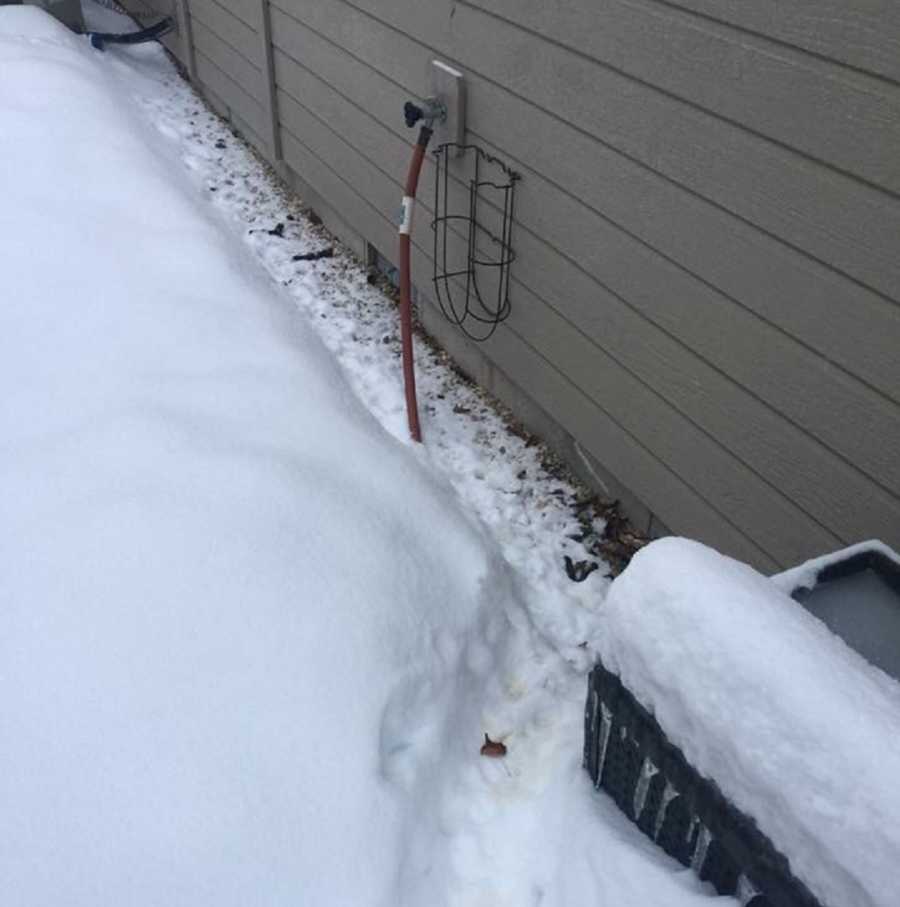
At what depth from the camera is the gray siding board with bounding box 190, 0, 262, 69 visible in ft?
17.0

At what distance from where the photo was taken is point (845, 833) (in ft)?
3.71

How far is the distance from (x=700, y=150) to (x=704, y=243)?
0.22 metres

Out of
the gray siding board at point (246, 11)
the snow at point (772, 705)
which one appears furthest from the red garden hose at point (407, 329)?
the gray siding board at point (246, 11)

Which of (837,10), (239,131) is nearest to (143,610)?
(837,10)

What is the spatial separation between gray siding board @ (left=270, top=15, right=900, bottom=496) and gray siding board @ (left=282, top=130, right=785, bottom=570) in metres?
0.26

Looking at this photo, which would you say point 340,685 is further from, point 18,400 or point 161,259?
point 161,259

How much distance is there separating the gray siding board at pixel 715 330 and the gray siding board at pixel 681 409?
0.05 feet

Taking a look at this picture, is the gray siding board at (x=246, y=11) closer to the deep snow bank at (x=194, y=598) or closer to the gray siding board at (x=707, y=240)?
the gray siding board at (x=707, y=240)

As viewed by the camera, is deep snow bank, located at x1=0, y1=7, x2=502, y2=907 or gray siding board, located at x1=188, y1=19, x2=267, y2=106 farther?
gray siding board, located at x1=188, y1=19, x2=267, y2=106

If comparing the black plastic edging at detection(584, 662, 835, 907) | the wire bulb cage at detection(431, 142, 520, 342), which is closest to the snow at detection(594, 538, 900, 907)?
the black plastic edging at detection(584, 662, 835, 907)

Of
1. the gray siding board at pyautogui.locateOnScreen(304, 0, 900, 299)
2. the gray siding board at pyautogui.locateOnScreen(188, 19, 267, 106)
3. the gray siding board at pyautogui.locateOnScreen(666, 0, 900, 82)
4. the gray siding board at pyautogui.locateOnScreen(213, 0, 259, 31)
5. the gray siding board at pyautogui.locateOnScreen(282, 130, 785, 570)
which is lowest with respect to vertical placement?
the gray siding board at pyautogui.locateOnScreen(282, 130, 785, 570)

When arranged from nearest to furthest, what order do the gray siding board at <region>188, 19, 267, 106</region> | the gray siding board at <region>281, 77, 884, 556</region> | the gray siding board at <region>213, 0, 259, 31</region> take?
the gray siding board at <region>281, 77, 884, 556</region>
the gray siding board at <region>213, 0, 259, 31</region>
the gray siding board at <region>188, 19, 267, 106</region>

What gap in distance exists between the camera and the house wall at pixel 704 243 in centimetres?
175

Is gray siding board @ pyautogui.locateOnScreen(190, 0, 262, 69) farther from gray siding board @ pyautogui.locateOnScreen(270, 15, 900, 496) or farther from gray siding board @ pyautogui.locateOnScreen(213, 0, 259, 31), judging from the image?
gray siding board @ pyautogui.locateOnScreen(270, 15, 900, 496)
